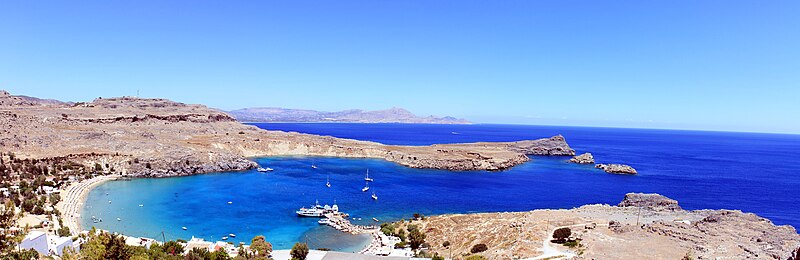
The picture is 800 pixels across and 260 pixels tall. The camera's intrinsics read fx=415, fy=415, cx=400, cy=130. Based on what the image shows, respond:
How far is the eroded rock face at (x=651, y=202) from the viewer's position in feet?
196

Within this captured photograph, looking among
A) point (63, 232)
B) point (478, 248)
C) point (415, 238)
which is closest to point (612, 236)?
point (478, 248)

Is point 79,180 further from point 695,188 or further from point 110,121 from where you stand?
point 695,188

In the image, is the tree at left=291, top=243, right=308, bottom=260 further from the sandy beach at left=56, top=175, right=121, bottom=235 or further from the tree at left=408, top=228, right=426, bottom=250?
the sandy beach at left=56, top=175, right=121, bottom=235

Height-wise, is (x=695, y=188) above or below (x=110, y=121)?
below

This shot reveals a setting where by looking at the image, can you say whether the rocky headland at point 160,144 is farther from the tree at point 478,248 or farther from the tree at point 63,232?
the tree at point 478,248

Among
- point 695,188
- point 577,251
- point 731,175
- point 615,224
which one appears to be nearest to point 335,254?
point 577,251

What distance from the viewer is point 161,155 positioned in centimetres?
8856

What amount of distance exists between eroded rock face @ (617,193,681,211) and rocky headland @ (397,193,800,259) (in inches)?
176

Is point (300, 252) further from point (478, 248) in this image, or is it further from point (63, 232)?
point (63, 232)

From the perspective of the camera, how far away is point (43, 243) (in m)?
31.1

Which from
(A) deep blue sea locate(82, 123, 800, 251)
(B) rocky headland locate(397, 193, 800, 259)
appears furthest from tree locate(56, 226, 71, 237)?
(B) rocky headland locate(397, 193, 800, 259)

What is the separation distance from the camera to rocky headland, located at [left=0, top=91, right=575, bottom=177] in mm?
82188

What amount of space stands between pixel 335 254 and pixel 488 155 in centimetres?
9553

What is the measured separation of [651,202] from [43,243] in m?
72.0
